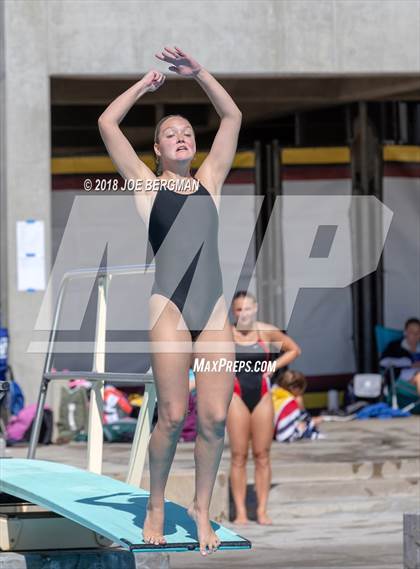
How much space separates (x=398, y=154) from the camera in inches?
681

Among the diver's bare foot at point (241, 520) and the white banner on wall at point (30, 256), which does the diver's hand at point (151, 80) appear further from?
the white banner on wall at point (30, 256)

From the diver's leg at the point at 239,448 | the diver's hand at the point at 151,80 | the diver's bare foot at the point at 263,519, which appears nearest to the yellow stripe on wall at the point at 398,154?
the diver's leg at the point at 239,448

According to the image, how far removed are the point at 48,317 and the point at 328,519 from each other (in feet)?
13.3

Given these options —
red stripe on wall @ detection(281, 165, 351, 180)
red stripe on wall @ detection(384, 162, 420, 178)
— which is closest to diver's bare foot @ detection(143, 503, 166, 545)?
red stripe on wall @ detection(281, 165, 351, 180)

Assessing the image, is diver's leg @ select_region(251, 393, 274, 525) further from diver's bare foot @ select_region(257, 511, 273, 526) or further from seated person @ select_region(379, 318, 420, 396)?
seated person @ select_region(379, 318, 420, 396)

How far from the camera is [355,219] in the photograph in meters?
17.6

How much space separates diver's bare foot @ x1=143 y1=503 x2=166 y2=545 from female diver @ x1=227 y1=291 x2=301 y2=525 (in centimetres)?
517

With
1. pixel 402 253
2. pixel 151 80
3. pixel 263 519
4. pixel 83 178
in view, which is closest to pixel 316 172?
pixel 402 253

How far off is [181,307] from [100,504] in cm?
129

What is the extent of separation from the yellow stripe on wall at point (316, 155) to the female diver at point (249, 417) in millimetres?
6058

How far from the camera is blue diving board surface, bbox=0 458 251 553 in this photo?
5.84m

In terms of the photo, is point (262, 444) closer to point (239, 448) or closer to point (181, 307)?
point (239, 448)

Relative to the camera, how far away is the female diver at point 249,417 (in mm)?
11117

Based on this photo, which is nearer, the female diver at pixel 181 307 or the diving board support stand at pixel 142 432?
the female diver at pixel 181 307
